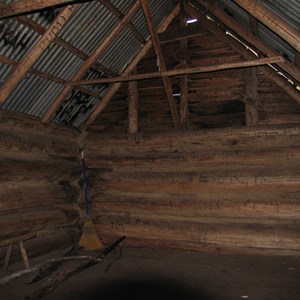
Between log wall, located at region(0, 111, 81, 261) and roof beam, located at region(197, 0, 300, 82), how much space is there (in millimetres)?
4361

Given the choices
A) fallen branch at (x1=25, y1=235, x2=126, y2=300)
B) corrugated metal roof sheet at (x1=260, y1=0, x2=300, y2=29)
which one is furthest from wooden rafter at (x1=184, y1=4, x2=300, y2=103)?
fallen branch at (x1=25, y1=235, x2=126, y2=300)

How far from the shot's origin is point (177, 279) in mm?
5246

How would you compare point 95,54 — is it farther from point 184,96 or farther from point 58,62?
point 184,96

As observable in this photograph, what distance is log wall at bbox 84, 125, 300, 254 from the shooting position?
6469 mm

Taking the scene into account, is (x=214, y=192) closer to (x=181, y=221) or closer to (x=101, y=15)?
(x=181, y=221)

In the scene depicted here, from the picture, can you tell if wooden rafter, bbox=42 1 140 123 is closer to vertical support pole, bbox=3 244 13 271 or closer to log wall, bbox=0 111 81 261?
log wall, bbox=0 111 81 261

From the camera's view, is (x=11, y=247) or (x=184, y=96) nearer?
(x=11, y=247)

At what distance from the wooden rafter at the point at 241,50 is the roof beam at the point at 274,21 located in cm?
228

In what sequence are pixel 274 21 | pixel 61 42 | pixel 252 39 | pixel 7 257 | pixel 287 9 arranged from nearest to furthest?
pixel 274 21, pixel 287 9, pixel 61 42, pixel 7 257, pixel 252 39

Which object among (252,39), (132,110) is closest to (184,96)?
(132,110)

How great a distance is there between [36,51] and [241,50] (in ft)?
14.4

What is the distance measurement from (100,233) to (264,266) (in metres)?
3.90

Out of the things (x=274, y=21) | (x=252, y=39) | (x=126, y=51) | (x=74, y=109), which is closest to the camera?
(x=274, y=21)

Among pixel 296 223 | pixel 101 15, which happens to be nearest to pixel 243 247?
pixel 296 223
